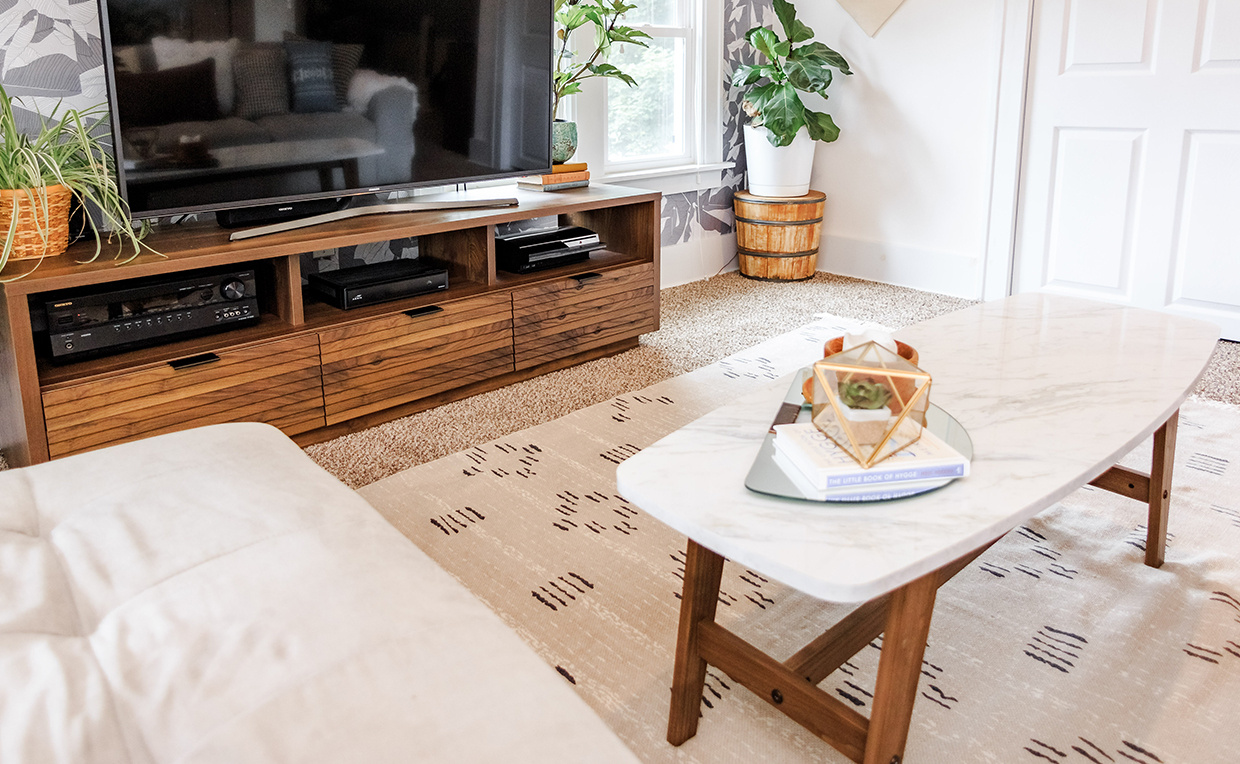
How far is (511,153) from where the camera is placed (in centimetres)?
287

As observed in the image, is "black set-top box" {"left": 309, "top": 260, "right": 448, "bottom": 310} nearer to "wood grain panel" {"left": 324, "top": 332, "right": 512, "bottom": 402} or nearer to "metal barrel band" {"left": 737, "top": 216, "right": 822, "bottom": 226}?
"wood grain panel" {"left": 324, "top": 332, "right": 512, "bottom": 402}

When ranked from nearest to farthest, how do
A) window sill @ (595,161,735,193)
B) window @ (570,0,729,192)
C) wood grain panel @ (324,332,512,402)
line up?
wood grain panel @ (324,332,512,402), window @ (570,0,729,192), window sill @ (595,161,735,193)

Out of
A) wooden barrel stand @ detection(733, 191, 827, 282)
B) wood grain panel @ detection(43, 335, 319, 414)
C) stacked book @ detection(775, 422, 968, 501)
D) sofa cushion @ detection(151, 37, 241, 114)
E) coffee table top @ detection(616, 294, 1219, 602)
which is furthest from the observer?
wooden barrel stand @ detection(733, 191, 827, 282)

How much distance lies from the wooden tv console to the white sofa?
85cm

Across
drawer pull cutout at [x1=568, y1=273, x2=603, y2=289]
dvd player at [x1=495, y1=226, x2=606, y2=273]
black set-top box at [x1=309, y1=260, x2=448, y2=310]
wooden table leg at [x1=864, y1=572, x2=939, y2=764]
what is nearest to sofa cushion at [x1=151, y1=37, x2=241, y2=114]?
black set-top box at [x1=309, y1=260, x2=448, y2=310]

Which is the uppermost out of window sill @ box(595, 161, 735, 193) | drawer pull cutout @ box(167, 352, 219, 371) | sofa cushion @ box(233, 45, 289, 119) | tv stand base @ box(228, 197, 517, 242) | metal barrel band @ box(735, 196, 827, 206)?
sofa cushion @ box(233, 45, 289, 119)

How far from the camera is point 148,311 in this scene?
6.97 ft

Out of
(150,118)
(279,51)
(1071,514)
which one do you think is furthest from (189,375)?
(1071,514)

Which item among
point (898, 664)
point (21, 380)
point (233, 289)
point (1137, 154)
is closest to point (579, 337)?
point (233, 289)

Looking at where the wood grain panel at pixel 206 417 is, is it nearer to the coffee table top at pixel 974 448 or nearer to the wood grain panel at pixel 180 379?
the wood grain panel at pixel 180 379

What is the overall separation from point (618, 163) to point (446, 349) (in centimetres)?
151

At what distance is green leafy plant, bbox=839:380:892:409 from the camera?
1.18 metres

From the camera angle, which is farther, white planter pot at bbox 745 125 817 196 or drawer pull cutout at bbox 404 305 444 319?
white planter pot at bbox 745 125 817 196

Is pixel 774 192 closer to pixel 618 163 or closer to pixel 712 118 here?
pixel 712 118
